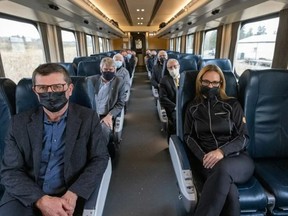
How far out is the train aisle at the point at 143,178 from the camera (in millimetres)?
1969

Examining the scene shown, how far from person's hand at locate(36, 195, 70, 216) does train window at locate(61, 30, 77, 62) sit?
5.34 metres

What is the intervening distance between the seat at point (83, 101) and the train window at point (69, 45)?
15.4 feet

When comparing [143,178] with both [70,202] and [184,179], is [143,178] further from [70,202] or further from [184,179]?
[70,202]

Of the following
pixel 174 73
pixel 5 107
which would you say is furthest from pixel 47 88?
pixel 174 73

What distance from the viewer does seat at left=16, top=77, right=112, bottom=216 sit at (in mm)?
1183

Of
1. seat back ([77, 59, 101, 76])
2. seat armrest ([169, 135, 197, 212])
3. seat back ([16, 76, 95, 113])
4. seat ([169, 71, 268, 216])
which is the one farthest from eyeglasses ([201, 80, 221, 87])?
seat back ([77, 59, 101, 76])

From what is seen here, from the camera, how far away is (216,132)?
170 centimetres

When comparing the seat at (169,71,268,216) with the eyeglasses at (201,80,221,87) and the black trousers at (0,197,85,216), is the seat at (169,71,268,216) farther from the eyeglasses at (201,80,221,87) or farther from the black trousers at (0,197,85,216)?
the black trousers at (0,197,85,216)

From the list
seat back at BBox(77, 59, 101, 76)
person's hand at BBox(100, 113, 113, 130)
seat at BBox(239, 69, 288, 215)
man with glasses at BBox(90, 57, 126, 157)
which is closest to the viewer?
seat at BBox(239, 69, 288, 215)

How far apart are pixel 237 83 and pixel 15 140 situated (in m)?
1.83

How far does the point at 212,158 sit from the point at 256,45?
11.7ft

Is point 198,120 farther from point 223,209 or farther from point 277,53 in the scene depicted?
point 277,53

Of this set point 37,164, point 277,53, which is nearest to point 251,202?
point 37,164

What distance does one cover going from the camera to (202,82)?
1795 mm
